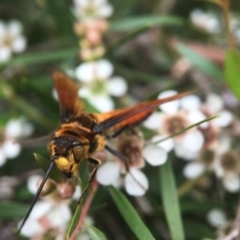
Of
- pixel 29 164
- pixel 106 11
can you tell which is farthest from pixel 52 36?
pixel 29 164

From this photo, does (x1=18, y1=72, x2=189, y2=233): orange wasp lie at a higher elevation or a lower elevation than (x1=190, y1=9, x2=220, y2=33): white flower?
lower

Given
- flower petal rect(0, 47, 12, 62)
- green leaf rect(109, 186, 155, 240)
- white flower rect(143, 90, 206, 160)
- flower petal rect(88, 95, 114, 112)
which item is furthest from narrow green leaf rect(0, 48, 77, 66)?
green leaf rect(109, 186, 155, 240)

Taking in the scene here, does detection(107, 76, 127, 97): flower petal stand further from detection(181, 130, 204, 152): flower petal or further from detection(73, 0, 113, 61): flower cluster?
detection(181, 130, 204, 152): flower petal

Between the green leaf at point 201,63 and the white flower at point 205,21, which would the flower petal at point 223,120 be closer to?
the green leaf at point 201,63

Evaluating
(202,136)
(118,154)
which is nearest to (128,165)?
(118,154)

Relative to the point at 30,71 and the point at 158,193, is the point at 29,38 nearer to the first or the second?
the point at 30,71

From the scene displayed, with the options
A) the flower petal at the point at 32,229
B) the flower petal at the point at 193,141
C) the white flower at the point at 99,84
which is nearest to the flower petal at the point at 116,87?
the white flower at the point at 99,84
